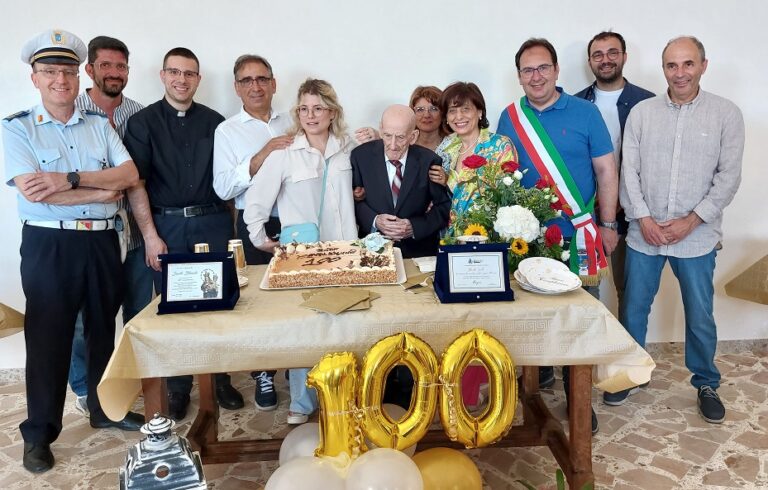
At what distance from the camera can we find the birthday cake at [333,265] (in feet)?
6.38

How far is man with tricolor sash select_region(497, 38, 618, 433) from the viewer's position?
2.60 metres

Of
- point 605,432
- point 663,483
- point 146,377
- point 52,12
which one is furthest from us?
point 52,12

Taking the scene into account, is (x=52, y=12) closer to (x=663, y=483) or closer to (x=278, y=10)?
(x=278, y=10)

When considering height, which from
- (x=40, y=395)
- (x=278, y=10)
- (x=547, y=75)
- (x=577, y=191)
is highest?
(x=278, y=10)

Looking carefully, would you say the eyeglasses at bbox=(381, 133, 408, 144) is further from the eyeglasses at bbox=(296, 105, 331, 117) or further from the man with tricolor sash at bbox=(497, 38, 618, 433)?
the man with tricolor sash at bbox=(497, 38, 618, 433)

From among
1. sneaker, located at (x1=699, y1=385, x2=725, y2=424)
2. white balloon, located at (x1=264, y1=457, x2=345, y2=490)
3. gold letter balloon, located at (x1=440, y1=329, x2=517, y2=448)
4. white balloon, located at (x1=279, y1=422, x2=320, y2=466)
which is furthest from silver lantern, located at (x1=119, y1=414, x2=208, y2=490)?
sneaker, located at (x1=699, y1=385, x2=725, y2=424)

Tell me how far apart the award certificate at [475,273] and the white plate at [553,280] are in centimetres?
12

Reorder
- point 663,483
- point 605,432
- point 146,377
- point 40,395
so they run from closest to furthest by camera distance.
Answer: point 146,377, point 663,483, point 40,395, point 605,432

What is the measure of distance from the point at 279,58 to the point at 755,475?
2.94 meters

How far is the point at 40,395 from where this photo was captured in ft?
7.95

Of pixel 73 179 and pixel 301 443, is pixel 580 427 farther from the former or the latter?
pixel 73 179

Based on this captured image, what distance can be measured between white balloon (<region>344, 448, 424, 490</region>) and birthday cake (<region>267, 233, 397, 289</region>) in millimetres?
550

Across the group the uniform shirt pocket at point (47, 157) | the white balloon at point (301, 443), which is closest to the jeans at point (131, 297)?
the uniform shirt pocket at point (47, 157)

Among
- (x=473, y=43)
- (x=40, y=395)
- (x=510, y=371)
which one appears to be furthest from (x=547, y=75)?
(x=40, y=395)
